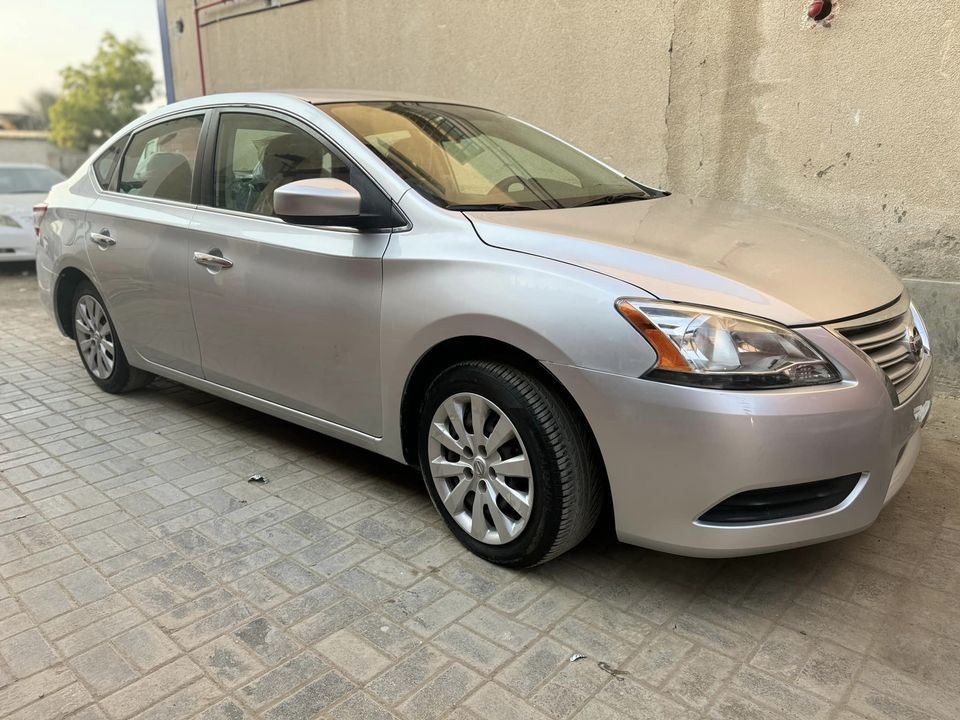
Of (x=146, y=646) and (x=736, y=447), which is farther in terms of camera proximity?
(x=146, y=646)

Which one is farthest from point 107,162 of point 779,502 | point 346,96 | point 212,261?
point 779,502

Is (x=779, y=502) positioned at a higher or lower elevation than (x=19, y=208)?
lower

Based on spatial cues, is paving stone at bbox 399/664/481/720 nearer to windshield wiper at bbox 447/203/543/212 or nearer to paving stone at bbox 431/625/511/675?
paving stone at bbox 431/625/511/675

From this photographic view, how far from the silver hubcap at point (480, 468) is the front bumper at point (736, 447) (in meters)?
0.33

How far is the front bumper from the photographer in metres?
2.04

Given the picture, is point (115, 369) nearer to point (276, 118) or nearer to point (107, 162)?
point (107, 162)

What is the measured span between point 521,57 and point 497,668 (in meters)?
5.35

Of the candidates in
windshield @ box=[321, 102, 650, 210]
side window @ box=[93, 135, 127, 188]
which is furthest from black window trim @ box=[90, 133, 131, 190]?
windshield @ box=[321, 102, 650, 210]

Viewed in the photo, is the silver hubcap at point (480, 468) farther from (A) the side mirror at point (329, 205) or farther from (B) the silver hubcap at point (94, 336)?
(B) the silver hubcap at point (94, 336)

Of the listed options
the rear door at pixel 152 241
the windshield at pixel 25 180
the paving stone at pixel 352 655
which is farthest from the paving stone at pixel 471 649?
the windshield at pixel 25 180

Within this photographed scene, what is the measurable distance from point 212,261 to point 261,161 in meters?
0.51

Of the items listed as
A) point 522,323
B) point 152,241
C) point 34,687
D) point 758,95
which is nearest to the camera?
point 34,687

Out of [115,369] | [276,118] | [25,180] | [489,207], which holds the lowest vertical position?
[115,369]

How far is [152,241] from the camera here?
12.3 feet
